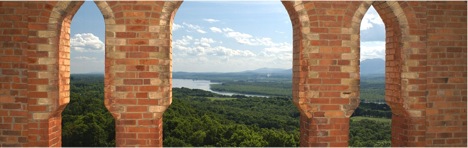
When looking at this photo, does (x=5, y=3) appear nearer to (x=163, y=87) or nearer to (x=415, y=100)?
(x=163, y=87)

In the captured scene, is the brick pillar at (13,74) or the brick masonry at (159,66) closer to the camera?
the brick masonry at (159,66)

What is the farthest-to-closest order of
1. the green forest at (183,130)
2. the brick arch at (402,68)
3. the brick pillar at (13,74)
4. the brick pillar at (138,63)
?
the green forest at (183,130)
the brick arch at (402,68)
the brick pillar at (13,74)
the brick pillar at (138,63)

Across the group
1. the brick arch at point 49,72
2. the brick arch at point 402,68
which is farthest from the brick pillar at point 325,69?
the brick arch at point 49,72

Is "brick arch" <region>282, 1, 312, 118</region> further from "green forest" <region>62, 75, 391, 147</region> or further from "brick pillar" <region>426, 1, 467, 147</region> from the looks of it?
"green forest" <region>62, 75, 391, 147</region>

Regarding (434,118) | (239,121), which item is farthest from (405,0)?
(239,121)

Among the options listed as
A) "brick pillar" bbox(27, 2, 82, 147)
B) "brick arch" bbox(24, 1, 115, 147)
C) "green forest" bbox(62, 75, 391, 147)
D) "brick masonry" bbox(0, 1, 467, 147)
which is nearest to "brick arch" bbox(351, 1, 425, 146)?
"brick masonry" bbox(0, 1, 467, 147)

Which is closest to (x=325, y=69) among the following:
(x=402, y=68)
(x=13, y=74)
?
(x=402, y=68)

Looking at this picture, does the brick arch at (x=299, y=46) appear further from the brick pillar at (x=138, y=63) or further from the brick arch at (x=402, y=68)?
the brick pillar at (x=138, y=63)
